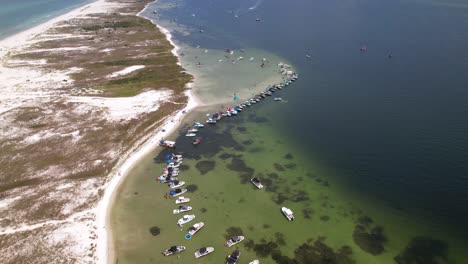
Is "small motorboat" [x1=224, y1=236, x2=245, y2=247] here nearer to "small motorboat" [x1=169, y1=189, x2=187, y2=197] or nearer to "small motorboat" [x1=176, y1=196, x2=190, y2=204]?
"small motorboat" [x1=176, y1=196, x2=190, y2=204]

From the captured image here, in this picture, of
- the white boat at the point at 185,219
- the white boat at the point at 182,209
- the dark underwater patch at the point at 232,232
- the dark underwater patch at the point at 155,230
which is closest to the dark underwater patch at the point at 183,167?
the white boat at the point at 182,209

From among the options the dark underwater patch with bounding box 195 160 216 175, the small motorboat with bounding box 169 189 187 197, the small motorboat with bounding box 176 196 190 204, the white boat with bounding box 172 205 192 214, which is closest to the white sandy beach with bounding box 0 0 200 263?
the small motorboat with bounding box 169 189 187 197

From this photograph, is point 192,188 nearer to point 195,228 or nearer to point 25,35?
point 195,228

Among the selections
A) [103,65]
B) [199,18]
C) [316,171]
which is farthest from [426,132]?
[199,18]

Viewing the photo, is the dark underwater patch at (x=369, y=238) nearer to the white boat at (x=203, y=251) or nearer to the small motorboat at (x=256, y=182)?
the small motorboat at (x=256, y=182)

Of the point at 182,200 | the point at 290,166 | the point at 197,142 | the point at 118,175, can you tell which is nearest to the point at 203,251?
the point at 182,200
